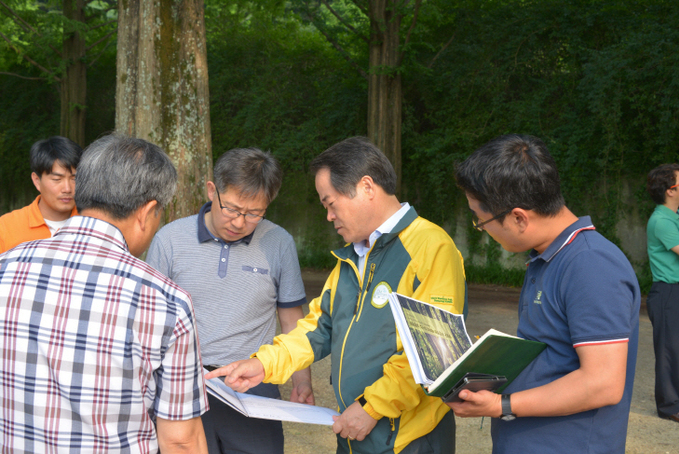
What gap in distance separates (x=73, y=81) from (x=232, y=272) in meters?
12.4

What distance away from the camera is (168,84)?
421 centimetres

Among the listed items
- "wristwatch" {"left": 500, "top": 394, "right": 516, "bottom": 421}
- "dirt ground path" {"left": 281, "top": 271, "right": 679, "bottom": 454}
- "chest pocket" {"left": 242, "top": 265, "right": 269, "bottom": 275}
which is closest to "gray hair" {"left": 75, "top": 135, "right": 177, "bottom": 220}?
"chest pocket" {"left": 242, "top": 265, "right": 269, "bottom": 275}

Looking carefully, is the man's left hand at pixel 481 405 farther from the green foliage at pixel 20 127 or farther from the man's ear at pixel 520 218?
the green foliage at pixel 20 127

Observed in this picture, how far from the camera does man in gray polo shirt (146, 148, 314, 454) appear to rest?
98.0 inches

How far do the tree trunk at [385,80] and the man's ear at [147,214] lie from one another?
28.2ft

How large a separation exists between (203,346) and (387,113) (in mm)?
8464

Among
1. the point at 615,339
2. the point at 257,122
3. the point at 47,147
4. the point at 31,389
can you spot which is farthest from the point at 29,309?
the point at 257,122

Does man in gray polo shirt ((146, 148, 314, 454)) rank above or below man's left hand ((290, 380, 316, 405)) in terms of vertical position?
above

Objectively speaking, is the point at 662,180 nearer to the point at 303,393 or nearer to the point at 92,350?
the point at 303,393

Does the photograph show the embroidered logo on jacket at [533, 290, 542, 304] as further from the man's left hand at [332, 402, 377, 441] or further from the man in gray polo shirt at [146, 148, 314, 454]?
the man in gray polo shirt at [146, 148, 314, 454]

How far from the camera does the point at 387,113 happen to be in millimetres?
10438

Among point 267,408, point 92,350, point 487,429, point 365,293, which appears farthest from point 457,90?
point 92,350

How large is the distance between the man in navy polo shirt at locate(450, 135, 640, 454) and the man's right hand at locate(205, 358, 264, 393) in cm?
86

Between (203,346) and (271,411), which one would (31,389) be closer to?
(271,411)
